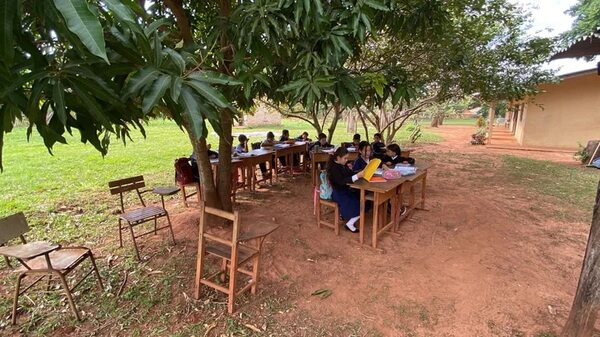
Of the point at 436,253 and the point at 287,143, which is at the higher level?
the point at 287,143

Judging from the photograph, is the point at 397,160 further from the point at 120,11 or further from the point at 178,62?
the point at 120,11

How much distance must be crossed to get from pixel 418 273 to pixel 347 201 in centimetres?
131

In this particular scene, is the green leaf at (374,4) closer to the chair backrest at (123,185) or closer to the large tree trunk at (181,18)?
the large tree trunk at (181,18)

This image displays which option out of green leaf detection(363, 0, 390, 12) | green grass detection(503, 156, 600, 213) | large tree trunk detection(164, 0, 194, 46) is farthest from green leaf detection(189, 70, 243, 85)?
green grass detection(503, 156, 600, 213)

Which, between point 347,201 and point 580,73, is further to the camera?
point 580,73

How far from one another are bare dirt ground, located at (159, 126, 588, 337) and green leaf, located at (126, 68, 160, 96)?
225 cm

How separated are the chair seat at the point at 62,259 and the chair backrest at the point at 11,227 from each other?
10.8 inches

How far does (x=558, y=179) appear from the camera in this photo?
24.5ft

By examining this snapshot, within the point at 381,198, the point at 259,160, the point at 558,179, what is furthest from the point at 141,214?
the point at 558,179

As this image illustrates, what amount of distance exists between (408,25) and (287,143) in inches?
198

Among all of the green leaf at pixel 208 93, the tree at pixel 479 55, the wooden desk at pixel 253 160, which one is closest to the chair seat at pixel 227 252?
the green leaf at pixel 208 93

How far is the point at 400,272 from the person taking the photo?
3.46 meters

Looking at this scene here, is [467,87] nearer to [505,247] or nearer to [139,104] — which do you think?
[505,247]

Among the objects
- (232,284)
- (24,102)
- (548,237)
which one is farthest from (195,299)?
(548,237)
